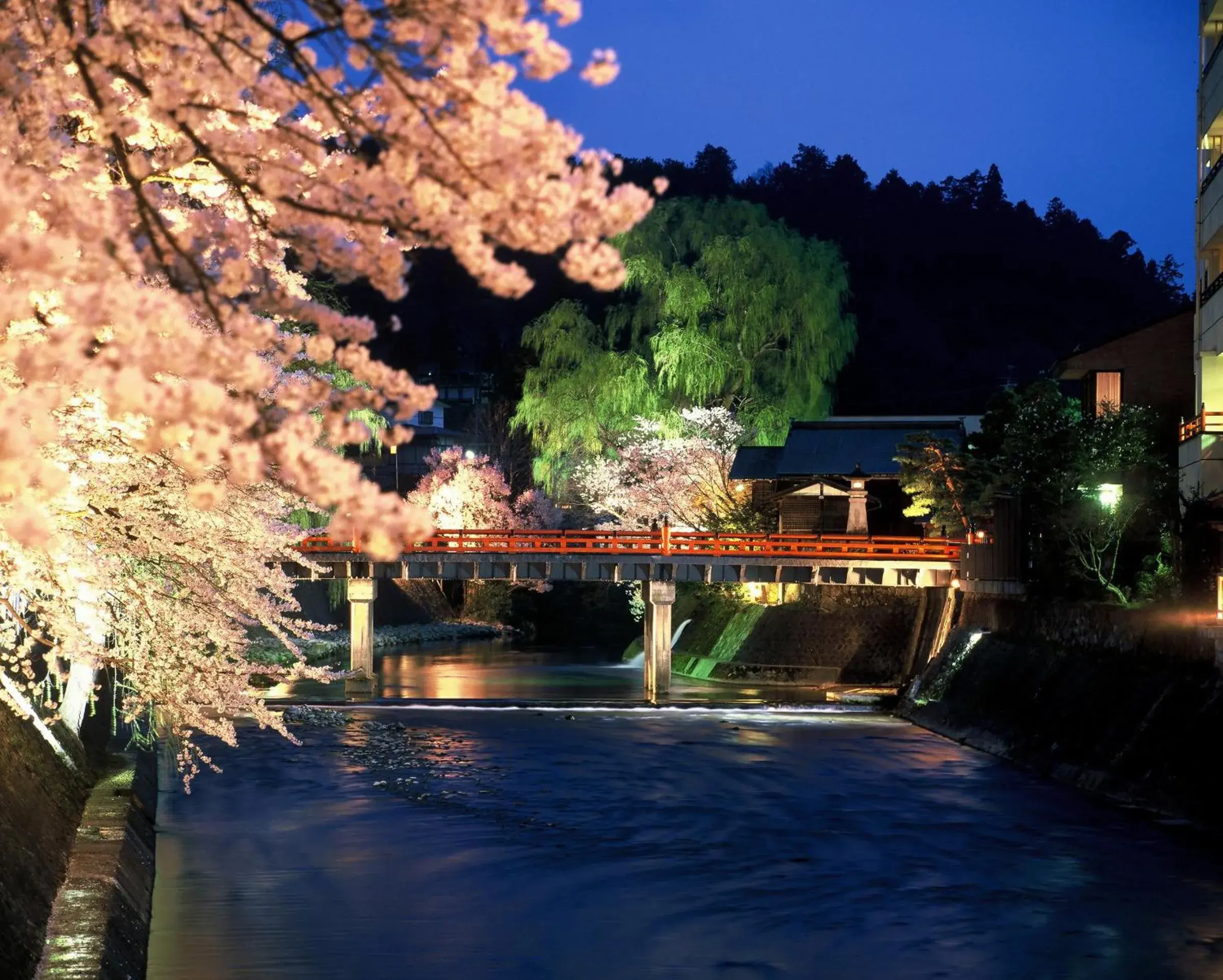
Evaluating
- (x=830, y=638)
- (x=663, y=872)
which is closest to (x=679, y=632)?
(x=830, y=638)


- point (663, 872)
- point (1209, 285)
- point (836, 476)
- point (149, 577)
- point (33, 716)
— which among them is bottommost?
point (663, 872)

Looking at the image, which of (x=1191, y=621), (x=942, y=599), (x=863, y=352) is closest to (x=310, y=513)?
(x=942, y=599)

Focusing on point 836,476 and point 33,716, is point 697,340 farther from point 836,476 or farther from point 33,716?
point 33,716

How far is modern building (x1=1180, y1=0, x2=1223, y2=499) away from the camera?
93.6 feet

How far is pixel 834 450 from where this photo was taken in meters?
49.0

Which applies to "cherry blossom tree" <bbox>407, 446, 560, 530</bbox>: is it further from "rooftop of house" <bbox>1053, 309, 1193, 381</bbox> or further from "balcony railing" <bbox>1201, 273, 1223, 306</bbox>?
"balcony railing" <bbox>1201, 273, 1223, 306</bbox>

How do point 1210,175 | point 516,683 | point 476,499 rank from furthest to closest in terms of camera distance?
point 476,499 < point 516,683 < point 1210,175

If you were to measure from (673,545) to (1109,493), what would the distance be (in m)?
13.4

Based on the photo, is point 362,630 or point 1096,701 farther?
A: point 362,630

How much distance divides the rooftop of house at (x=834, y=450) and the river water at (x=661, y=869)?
18548 mm

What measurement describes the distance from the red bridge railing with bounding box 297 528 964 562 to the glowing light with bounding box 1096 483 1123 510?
25.7ft

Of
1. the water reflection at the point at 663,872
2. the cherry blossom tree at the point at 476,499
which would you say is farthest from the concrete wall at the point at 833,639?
the cherry blossom tree at the point at 476,499

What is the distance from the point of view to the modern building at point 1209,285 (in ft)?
93.6

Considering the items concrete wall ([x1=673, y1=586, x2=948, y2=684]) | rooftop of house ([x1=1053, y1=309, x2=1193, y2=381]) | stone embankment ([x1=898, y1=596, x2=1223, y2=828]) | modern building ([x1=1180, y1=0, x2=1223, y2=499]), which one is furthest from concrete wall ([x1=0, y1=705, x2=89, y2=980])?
concrete wall ([x1=673, y1=586, x2=948, y2=684])
